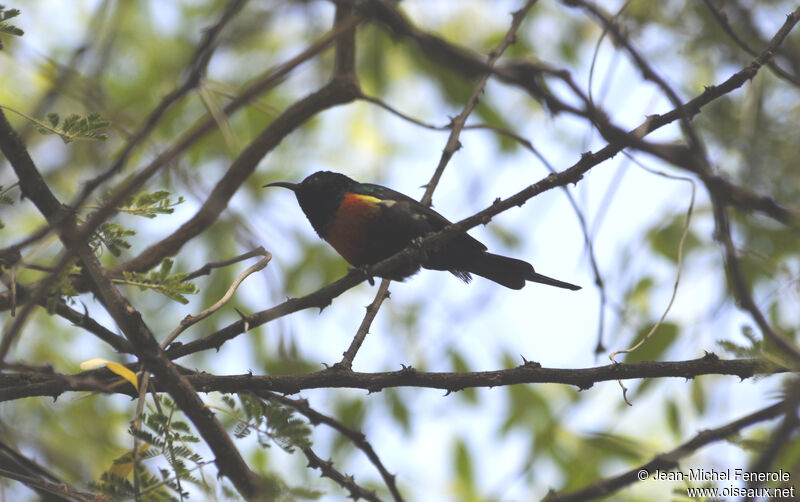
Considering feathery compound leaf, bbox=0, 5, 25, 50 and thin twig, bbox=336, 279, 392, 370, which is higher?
feathery compound leaf, bbox=0, 5, 25, 50

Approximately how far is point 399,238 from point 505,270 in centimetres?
66

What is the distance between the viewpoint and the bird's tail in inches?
158

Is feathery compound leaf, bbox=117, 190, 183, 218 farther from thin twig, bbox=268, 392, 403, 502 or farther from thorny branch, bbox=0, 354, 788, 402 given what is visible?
thin twig, bbox=268, 392, 403, 502

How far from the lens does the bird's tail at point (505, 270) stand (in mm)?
4008

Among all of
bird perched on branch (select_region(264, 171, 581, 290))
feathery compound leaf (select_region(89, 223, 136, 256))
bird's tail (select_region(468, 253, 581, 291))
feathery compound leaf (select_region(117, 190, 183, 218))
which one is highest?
bird perched on branch (select_region(264, 171, 581, 290))

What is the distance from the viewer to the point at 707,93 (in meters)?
2.12

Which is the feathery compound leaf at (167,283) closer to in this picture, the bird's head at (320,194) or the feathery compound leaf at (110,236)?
the feathery compound leaf at (110,236)

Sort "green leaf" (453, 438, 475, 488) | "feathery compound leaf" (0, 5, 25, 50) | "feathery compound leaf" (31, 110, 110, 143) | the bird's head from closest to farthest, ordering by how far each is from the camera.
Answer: "feathery compound leaf" (0, 5, 25, 50)
"feathery compound leaf" (31, 110, 110, 143)
the bird's head
"green leaf" (453, 438, 475, 488)

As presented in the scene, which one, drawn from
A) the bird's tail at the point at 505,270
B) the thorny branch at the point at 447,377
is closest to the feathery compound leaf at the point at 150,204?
the thorny branch at the point at 447,377

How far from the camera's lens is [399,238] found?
4090mm

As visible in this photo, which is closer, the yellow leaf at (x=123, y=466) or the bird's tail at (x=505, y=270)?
the yellow leaf at (x=123, y=466)

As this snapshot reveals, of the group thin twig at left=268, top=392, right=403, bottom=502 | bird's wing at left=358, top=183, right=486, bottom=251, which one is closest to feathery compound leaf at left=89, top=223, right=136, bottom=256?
thin twig at left=268, top=392, right=403, bottom=502

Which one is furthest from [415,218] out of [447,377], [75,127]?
[75,127]

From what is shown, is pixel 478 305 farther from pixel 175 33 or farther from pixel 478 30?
pixel 175 33
